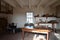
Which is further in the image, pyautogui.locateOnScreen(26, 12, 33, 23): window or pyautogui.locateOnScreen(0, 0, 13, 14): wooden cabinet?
A: pyautogui.locateOnScreen(26, 12, 33, 23): window

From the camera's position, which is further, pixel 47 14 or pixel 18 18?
pixel 18 18

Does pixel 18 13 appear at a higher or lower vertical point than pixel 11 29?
higher

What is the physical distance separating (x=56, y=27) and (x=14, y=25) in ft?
13.4

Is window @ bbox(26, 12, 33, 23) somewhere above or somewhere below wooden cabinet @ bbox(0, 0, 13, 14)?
below

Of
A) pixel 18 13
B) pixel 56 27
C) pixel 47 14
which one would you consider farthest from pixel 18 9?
pixel 56 27

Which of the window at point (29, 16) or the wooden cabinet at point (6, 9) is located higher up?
the wooden cabinet at point (6, 9)

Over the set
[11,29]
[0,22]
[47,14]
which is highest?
[47,14]

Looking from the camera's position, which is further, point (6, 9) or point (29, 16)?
point (29, 16)

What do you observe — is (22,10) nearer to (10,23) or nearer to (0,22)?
(10,23)

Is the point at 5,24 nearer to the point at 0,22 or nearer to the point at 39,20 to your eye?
the point at 0,22

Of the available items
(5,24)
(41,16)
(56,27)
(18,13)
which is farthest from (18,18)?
(56,27)

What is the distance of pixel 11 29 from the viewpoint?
1003cm

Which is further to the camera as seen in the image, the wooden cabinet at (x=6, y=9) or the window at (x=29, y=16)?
the window at (x=29, y=16)

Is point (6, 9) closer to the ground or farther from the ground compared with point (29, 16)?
farther from the ground
